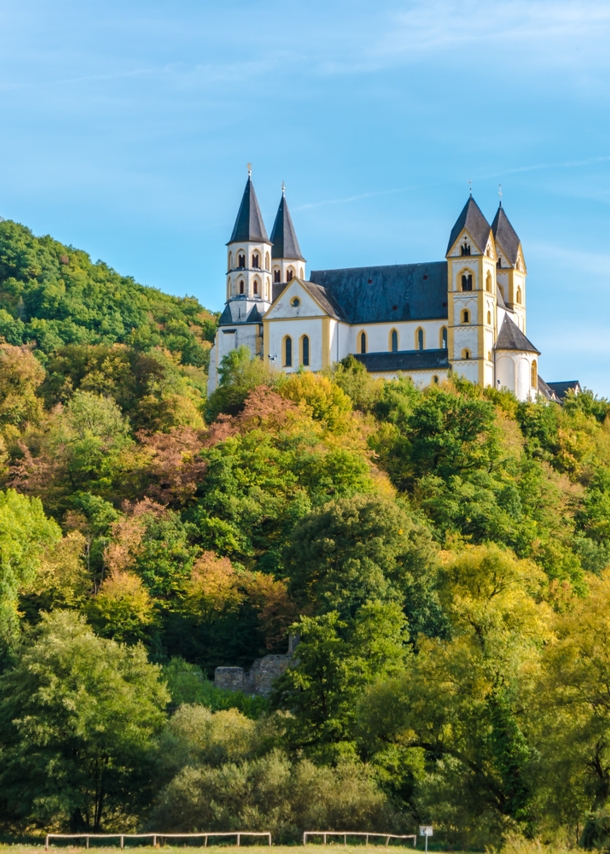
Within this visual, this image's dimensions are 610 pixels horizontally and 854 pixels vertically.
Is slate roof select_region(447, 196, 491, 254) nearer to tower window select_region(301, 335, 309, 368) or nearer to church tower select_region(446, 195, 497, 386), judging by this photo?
church tower select_region(446, 195, 497, 386)

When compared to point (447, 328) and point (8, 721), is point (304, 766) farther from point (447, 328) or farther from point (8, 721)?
point (447, 328)

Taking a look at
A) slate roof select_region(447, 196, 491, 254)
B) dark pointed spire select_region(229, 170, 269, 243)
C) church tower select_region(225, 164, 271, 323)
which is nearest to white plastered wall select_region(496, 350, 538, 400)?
slate roof select_region(447, 196, 491, 254)

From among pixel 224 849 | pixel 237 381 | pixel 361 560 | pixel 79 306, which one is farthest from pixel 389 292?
pixel 224 849

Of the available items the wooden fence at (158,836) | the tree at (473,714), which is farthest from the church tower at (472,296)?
the wooden fence at (158,836)

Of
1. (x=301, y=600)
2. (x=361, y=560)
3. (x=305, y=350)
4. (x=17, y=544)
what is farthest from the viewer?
(x=305, y=350)

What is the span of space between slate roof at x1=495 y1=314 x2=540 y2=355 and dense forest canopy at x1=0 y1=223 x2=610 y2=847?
381 cm

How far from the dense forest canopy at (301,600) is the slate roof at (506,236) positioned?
12.3 metres

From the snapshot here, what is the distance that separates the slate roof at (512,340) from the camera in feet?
253

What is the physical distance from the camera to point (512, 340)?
77375mm

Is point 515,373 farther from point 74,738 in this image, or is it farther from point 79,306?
point 74,738

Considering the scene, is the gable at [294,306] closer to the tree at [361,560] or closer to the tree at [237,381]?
the tree at [237,381]

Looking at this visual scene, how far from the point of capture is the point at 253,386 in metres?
67.9

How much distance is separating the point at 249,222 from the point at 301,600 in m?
37.5

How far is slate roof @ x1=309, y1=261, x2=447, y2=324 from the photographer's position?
79.1 meters
